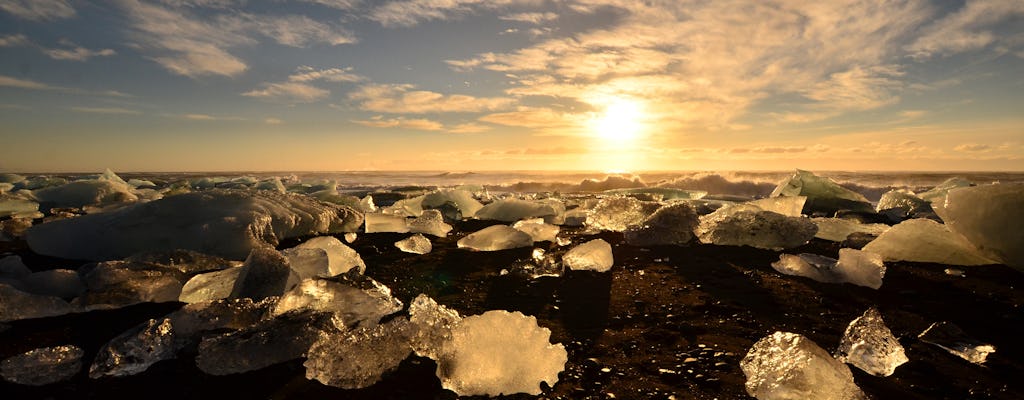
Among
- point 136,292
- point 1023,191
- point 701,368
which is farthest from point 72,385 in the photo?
point 1023,191

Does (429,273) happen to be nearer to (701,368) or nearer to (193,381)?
(193,381)

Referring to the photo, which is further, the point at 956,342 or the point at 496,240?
the point at 496,240

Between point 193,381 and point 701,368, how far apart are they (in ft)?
4.01

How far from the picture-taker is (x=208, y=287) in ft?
5.62

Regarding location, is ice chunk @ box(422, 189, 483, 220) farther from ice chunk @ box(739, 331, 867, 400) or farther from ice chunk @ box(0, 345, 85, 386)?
ice chunk @ box(739, 331, 867, 400)

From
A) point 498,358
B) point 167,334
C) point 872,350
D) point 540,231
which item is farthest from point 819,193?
point 167,334

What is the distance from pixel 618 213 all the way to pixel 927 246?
5.94 feet

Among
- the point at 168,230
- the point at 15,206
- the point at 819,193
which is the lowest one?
the point at 15,206

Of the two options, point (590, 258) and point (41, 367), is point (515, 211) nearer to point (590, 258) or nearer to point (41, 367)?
point (590, 258)

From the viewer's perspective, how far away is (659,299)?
171 centimetres

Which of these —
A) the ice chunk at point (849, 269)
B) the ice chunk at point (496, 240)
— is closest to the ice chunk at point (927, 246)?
the ice chunk at point (849, 269)

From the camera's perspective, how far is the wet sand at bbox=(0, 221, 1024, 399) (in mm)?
1035

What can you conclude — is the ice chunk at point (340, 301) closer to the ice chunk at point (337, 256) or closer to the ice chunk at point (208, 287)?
the ice chunk at point (208, 287)

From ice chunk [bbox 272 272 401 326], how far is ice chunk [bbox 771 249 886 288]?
1743mm
